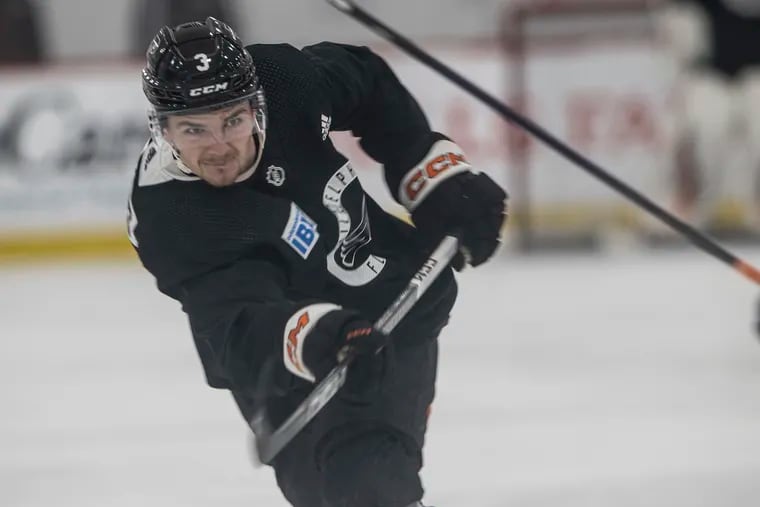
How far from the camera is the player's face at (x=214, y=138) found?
5.96 ft

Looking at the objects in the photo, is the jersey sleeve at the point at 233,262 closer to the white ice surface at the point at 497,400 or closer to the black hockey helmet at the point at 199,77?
the black hockey helmet at the point at 199,77

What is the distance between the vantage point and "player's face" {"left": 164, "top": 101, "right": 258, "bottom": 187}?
5.96 feet

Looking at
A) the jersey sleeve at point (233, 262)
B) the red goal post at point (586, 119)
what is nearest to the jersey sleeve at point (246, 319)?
the jersey sleeve at point (233, 262)

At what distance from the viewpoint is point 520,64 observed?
615cm

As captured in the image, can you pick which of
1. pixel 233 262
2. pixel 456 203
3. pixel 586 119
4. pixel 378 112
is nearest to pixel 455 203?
pixel 456 203

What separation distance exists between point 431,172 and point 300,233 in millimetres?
334

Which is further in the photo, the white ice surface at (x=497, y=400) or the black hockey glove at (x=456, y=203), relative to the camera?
the white ice surface at (x=497, y=400)

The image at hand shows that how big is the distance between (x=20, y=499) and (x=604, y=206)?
3811 mm

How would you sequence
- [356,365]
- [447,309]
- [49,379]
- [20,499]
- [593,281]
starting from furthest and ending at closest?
[593,281], [49,379], [20,499], [447,309], [356,365]

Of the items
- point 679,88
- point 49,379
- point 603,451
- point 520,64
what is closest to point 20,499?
point 49,379

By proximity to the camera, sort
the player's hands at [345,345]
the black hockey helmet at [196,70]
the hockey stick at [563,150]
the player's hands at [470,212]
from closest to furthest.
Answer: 1. the player's hands at [345,345]
2. the black hockey helmet at [196,70]
3. the player's hands at [470,212]
4. the hockey stick at [563,150]

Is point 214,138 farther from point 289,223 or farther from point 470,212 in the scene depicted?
point 470,212

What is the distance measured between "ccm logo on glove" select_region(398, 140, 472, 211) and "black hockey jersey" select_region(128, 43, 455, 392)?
0.07ft

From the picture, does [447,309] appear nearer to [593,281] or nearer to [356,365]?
[356,365]
